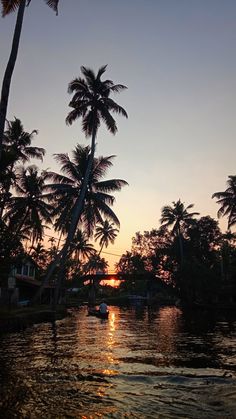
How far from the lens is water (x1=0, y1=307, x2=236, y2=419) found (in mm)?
8328

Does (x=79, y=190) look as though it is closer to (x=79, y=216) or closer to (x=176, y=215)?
(x=79, y=216)

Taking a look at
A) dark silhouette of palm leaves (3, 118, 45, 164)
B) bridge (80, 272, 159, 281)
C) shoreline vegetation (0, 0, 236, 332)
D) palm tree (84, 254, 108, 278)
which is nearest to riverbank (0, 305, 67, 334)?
shoreline vegetation (0, 0, 236, 332)

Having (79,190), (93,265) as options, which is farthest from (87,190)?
(93,265)

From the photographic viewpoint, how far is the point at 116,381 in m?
11.0

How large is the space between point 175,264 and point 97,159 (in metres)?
32.3

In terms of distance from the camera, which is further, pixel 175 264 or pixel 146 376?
pixel 175 264

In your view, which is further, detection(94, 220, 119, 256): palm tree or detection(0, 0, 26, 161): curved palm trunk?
detection(94, 220, 119, 256): palm tree

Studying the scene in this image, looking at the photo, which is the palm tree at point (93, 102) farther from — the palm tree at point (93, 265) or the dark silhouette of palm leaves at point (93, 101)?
the palm tree at point (93, 265)

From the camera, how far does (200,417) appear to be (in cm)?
782

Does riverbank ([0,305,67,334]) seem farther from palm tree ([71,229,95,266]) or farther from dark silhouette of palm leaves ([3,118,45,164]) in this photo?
palm tree ([71,229,95,266])

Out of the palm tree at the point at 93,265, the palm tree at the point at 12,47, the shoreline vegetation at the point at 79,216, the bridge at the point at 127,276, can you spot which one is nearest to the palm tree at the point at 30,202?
the shoreline vegetation at the point at 79,216

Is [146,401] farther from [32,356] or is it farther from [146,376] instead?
[32,356]

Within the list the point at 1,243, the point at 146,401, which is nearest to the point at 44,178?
the point at 1,243

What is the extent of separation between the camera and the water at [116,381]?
833cm
